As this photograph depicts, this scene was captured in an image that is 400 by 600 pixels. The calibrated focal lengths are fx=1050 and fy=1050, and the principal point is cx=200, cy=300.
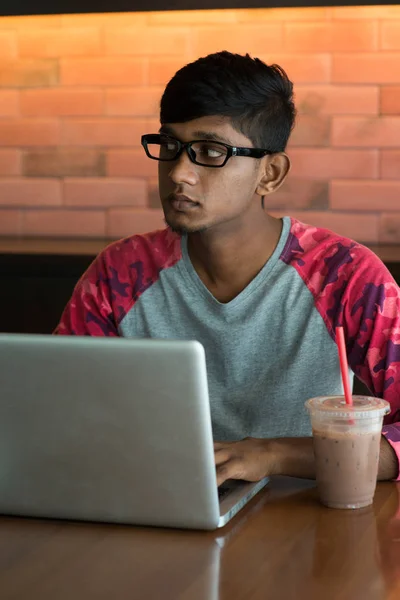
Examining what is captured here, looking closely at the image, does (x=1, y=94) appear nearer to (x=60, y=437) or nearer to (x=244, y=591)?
(x=60, y=437)

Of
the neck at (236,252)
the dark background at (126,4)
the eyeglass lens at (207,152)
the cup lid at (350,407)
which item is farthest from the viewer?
the dark background at (126,4)

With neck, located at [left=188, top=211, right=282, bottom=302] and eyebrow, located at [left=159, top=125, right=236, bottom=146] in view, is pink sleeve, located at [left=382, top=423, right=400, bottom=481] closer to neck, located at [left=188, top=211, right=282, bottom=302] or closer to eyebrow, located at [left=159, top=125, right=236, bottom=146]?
neck, located at [left=188, top=211, right=282, bottom=302]

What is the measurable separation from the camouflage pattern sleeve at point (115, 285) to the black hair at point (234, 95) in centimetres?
27

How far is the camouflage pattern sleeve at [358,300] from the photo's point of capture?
1.72m

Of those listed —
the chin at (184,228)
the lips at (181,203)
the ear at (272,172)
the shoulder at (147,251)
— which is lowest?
the shoulder at (147,251)

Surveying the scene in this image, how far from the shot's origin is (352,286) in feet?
5.93

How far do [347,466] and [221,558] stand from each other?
26 centimetres

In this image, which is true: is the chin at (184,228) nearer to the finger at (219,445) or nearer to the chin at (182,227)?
the chin at (182,227)

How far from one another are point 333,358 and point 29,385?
72cm

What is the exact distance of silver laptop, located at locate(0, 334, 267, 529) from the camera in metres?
1.22

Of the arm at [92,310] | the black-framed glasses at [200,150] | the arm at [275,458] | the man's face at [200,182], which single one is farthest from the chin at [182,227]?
the arm at [275,458]

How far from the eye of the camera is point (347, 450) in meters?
1.38

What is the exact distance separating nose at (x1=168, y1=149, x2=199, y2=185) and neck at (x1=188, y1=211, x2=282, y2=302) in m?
0.15

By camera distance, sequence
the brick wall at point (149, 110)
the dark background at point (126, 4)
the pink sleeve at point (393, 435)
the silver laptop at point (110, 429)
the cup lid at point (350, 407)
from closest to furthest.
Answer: the silver laptop at point (110, 429) < the cup lid at point (350, 407) < the pink sleeve at point (393, 435) < the dark background at point (126, 4) < the brick wall at point (149, 110)
